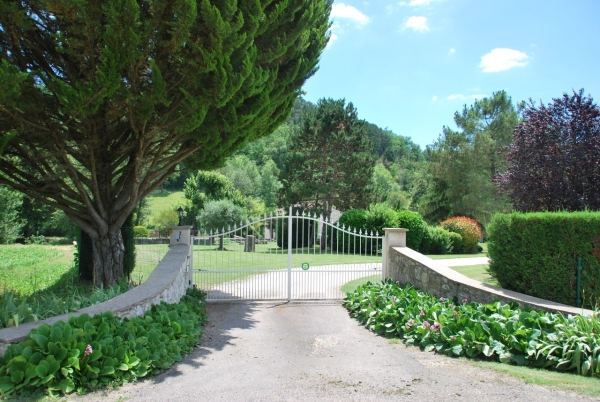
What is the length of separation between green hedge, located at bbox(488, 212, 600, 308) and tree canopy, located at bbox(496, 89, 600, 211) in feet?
8.40

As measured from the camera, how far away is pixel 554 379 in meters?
4.30

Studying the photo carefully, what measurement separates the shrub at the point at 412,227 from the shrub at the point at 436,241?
551mm

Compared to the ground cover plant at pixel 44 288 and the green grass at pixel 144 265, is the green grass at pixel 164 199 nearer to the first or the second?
the ground cover plant at pixel 44 288

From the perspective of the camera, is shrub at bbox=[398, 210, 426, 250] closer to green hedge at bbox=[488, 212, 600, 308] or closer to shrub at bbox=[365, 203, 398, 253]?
shrub at bbox=[365, 203, 398, 253]

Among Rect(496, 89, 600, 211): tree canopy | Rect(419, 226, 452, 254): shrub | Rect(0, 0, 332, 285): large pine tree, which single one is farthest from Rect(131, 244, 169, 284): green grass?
Rect(419, 226, 452, 254): shrub

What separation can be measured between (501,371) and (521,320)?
0.98 metres

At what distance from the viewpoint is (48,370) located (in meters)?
3.95

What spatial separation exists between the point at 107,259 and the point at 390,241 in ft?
20.4

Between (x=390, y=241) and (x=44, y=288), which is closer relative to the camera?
(x=44, y=288)

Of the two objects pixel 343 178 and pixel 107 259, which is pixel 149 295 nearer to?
pixel 107 259

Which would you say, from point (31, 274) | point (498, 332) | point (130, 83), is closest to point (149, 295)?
point (130, 83)

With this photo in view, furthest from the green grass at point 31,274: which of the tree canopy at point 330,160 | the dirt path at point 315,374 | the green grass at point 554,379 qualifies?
the tree canopy at point 330,160

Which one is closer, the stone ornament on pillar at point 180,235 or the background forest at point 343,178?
the stone ornament on pillar at point 180,235

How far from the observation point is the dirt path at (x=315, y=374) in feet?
13.4
